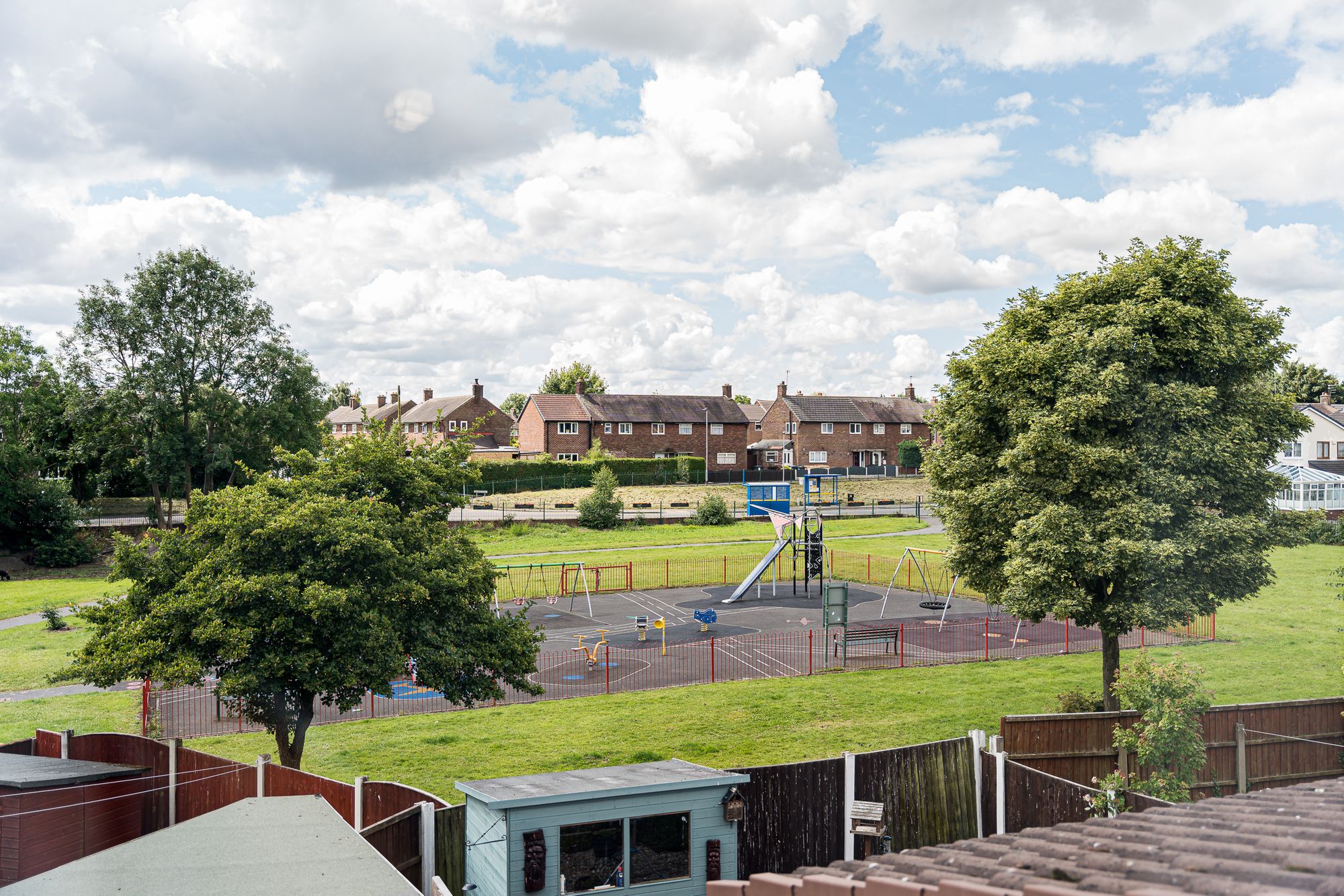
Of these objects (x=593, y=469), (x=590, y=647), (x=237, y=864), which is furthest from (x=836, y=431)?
(x=237, y=864)

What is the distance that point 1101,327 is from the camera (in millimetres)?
17391

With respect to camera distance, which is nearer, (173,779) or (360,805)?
(360,805)

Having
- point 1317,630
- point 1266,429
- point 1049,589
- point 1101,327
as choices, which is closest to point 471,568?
point 1049,589

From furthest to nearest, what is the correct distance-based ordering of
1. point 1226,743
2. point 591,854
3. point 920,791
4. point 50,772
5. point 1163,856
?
point 1226,743 < point 920,791 < point 50,772 < point 591,854 < point 1163,856

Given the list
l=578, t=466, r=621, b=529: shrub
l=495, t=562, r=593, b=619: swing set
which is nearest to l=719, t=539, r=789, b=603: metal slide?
l=495, t=562, r=593, b=619: swing set

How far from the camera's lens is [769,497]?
6175 cm

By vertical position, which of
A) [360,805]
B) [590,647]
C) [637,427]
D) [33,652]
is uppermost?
[637,427]

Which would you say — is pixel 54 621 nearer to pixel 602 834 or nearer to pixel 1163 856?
pixel 602 834

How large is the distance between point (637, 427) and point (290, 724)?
71936mm

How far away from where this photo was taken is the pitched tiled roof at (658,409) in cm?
8656

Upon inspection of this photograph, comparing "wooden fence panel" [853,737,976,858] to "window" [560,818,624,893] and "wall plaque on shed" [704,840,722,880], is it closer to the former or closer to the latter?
"wall plaque on shed" [704,840,722,880]

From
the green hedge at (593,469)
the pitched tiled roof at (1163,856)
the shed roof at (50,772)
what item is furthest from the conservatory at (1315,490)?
the shed roof at (50,772)

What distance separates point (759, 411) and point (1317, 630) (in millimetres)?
82807

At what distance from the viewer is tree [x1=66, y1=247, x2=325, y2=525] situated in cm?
4909
